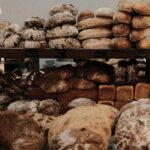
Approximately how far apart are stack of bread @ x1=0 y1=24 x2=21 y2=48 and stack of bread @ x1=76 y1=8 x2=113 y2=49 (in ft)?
1.39

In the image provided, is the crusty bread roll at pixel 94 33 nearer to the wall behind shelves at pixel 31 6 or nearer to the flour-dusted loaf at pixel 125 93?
the flour-dusted loaf at pixel 125 93

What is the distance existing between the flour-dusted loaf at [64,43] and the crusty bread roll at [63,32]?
0.03 meters

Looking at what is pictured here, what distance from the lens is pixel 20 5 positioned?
3.37 metres

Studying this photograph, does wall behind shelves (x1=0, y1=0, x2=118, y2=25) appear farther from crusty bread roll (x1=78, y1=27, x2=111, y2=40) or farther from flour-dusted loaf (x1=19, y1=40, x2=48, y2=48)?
flour-dusted loaf (x1=19, y1=40, x2=48, y2=48)

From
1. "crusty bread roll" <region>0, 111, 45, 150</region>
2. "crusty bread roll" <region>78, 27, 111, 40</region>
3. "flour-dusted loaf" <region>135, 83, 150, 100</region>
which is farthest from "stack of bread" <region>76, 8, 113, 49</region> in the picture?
"crusty bread roll" <region>0, 111, 45, 150</region>

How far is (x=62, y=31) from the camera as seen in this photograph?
2279 mm

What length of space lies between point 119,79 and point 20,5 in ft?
4.65

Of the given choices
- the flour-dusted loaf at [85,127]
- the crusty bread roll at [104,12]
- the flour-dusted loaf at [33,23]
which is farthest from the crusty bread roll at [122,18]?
the flour-dusted loaf at [85,127]

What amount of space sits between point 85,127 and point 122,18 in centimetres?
129

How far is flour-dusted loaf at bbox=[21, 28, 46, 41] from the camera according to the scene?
232 cm

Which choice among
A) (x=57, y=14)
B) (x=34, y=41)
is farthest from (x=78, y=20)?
(x=34, y=41)

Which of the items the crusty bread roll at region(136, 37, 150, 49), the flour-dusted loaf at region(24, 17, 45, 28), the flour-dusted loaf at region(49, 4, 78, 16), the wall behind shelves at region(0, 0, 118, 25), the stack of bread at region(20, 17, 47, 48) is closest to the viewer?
the crusty bread roll at region(136, 37, 150, 49)

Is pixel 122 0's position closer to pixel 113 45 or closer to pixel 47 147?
pixel 113 45

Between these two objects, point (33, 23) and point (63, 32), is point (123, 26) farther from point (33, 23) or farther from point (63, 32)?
point (33, 23)
